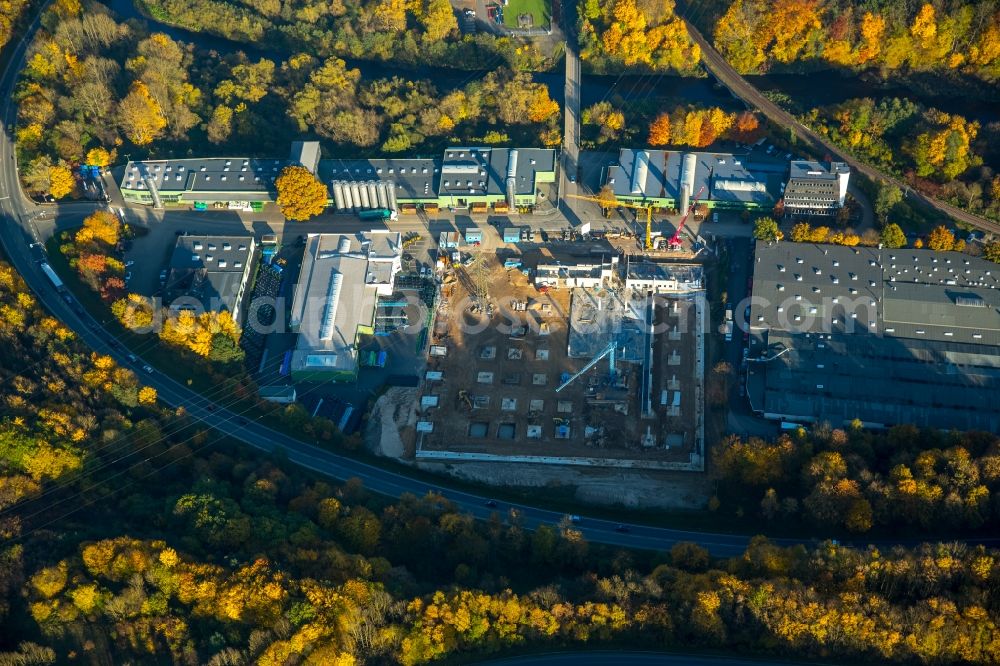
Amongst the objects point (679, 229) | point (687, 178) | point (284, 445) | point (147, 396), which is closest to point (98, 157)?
point (147, 396)

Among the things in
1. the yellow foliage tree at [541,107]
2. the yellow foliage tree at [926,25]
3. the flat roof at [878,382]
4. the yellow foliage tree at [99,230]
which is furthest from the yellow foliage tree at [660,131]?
the yellow foliage tree at [99,230]

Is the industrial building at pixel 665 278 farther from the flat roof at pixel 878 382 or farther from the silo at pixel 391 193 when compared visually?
the silo at pixel 391 193

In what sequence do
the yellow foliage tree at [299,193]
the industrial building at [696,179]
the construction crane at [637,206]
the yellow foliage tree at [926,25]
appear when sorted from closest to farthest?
1. the construction crane at [637,206]
2. the yellow foliage tree at [299,193]
3. the industrial building at [696,179]
4. the yellow foliage tree at [926,25]

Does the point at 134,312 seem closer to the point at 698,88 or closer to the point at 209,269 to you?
the point at 209,269

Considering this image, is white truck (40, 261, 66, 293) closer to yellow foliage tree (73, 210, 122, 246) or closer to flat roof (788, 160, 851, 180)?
yellow foliage tree (73, 210, 122, 246)

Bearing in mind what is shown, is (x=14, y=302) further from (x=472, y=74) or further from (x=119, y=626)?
(x=472, y=74)

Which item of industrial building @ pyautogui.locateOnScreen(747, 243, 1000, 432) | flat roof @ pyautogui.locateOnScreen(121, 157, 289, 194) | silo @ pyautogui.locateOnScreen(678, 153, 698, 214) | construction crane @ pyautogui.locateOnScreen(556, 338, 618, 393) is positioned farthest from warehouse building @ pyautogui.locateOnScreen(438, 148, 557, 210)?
industrial building @ pyautogui.locateOnScreen(747, 243, 1000, 432)
